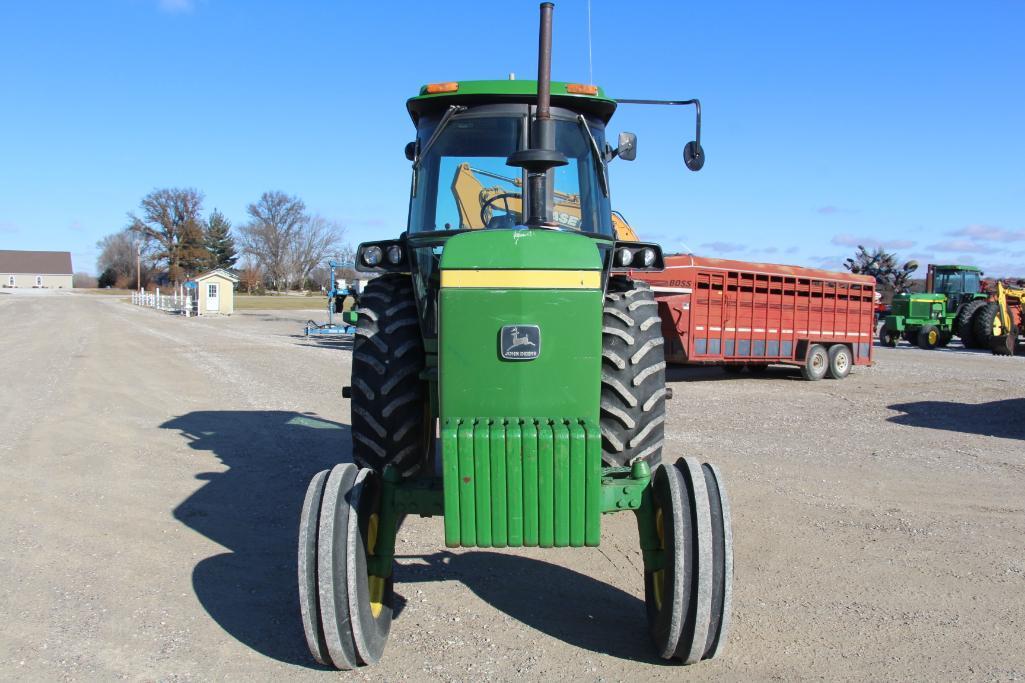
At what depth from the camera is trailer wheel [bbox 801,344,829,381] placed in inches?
661

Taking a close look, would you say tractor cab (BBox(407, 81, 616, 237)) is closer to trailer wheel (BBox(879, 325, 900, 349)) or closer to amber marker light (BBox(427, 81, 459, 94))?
amber marker light (BBox(427, 81, 459, 94))

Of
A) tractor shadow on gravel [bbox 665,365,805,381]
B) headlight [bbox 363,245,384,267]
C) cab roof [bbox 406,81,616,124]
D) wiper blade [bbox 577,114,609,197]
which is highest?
cab roof [bbox 406,81,616,124]

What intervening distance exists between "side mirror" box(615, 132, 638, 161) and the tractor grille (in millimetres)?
2559

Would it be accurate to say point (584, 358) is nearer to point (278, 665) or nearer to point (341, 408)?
point (278, 665)

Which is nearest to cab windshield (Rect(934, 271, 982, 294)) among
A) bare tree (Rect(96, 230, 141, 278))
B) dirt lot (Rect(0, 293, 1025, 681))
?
dirt lot (Rect(0, 293, 1025, 681))

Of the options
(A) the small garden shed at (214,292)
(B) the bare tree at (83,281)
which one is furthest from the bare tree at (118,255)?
(A) the small garden shed at (214,292)

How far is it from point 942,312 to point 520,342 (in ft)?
93.1

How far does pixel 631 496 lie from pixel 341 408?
842 centimetres

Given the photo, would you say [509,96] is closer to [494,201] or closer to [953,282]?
[494,201]

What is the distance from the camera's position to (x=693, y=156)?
611 centimetres

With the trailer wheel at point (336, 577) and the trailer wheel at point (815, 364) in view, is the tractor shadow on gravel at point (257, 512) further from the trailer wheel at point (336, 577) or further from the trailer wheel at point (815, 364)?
the trailer wheel at point (815, 364)

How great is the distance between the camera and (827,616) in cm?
455

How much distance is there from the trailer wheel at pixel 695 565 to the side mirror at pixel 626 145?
2494 millimetres

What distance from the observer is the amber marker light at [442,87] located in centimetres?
527
